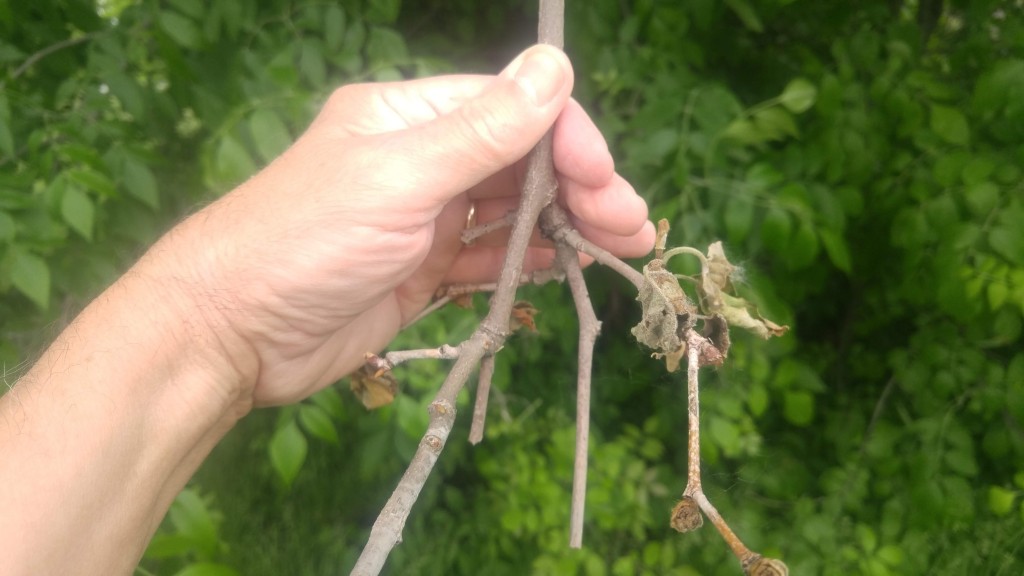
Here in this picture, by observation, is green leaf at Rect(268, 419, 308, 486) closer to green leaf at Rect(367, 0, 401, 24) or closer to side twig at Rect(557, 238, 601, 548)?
side twig at Rect(557, 238, 601, 548)

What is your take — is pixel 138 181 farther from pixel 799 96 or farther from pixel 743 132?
pixel 799 96

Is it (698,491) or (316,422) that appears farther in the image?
(316,422)

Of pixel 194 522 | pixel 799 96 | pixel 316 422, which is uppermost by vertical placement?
pixel 799 96

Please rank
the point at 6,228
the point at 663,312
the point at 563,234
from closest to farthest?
the point at 663,312
the point at 563,234
the point at 6,228

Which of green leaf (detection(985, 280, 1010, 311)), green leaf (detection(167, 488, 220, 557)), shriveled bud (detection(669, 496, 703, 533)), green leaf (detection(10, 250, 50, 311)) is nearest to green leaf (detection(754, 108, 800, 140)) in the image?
green leaf (detection(985, 280, 1010, 311))

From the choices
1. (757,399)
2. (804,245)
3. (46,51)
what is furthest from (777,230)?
(46,51)

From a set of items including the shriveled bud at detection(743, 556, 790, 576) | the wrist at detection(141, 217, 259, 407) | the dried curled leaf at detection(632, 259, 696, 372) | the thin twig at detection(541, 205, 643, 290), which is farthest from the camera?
the wrist at detection(141, 217, 259, 407)

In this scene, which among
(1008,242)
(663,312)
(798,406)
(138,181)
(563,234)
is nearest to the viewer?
(663,312)

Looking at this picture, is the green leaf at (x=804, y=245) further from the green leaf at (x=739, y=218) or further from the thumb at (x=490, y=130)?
the thumb at (x=490, y=130)
